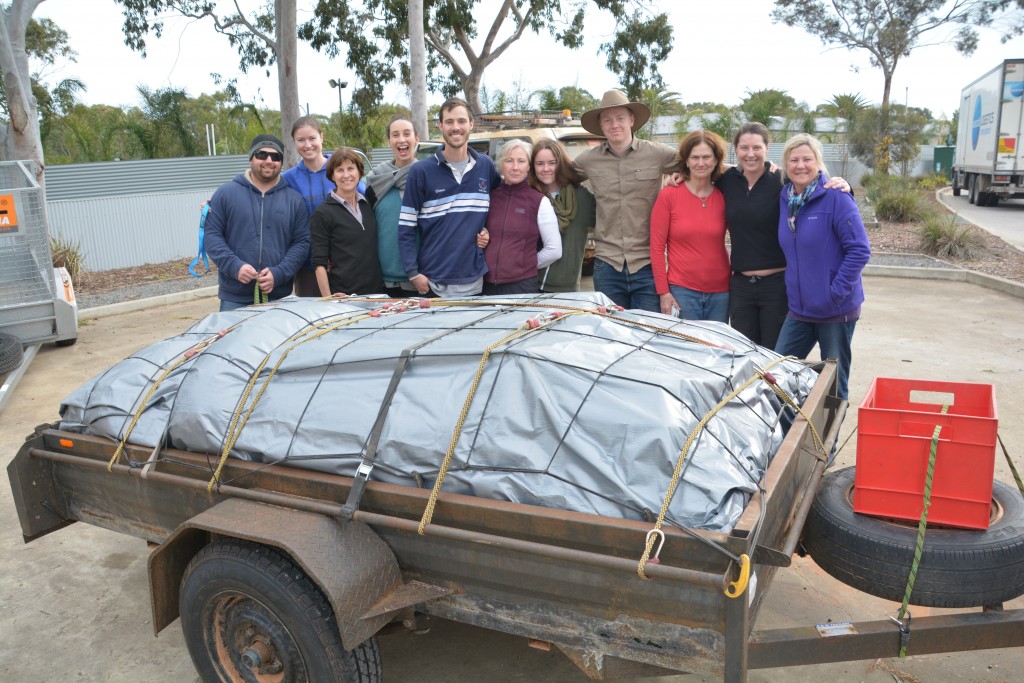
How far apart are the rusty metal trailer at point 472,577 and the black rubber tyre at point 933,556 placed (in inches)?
3.7

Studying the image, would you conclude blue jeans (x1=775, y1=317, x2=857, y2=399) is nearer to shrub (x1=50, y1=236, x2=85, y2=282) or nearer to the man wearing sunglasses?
the man wearing sunglasses

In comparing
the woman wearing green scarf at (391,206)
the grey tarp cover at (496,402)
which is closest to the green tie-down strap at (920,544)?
the grey tarp cover at (496,402)

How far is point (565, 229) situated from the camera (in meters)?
5.34

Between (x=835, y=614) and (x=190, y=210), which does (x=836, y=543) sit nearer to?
(x=835, y=614)

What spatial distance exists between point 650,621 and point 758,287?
9.64 ft

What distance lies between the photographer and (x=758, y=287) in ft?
16.3

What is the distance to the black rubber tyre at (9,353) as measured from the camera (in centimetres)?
728

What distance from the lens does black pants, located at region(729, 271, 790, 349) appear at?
16.1 ft

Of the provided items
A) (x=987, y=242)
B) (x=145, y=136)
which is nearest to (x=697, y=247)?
(x=987, y=242)

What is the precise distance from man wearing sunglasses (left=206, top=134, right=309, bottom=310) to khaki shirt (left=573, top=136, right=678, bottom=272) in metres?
1.90

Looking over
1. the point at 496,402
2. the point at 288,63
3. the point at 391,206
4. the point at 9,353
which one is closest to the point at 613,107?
the point at 391,206

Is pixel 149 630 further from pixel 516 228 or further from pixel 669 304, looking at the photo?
pixel 669 304

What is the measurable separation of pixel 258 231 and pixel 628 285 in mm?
2393

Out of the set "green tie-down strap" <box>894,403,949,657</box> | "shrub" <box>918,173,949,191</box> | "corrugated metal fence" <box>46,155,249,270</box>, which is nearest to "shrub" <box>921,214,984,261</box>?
"green tie-down strap" <box>894,403,949,657</box>
